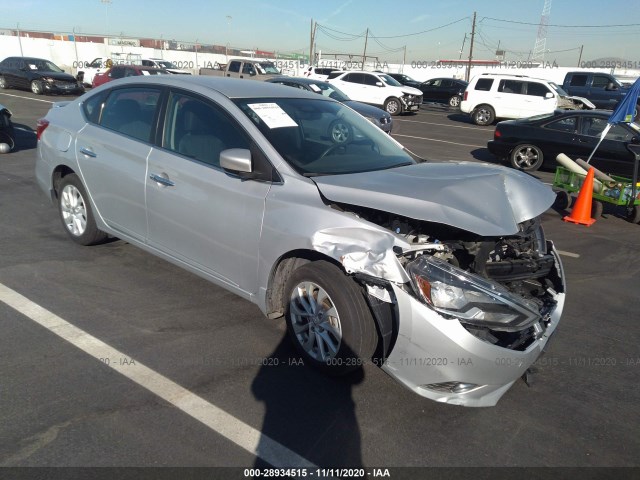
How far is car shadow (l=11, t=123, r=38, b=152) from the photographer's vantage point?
11170 millimetres

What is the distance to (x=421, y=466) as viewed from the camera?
2.74 metres

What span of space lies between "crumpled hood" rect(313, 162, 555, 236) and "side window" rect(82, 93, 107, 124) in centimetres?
261

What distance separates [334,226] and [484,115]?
771 inches

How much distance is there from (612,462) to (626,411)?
1.86ft

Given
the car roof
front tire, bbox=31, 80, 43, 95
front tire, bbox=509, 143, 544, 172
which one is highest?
the car roof

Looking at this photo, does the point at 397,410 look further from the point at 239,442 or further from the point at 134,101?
the point at 134,101

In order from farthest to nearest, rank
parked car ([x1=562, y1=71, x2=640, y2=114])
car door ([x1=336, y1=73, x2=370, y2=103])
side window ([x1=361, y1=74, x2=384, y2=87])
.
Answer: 1. parked car ([x1=562, y1=71, x2=640, y2=114])
2. car door ([x1=336, y1=73, x2=370, y2=103])
3. side window ([x1=361, y1=74, x2=384, y2=87])

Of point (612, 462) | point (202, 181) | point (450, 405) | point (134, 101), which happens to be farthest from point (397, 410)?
point (134, 101)

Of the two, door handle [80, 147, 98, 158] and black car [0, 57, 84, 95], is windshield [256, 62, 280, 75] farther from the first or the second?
door handle [80, 147, 98, 158]

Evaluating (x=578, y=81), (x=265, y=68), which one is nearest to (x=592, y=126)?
(x=578, y=81)

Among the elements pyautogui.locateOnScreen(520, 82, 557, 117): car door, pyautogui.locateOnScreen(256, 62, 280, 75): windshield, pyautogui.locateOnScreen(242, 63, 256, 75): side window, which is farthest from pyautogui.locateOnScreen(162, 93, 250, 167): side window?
pyautogui.locateOnScreen(256, 62, 280, 75): windshield

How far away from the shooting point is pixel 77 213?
17.4 feet

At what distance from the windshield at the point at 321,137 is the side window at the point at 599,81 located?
23.8 metres

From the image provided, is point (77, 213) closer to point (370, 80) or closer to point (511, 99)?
point (511, 99)
